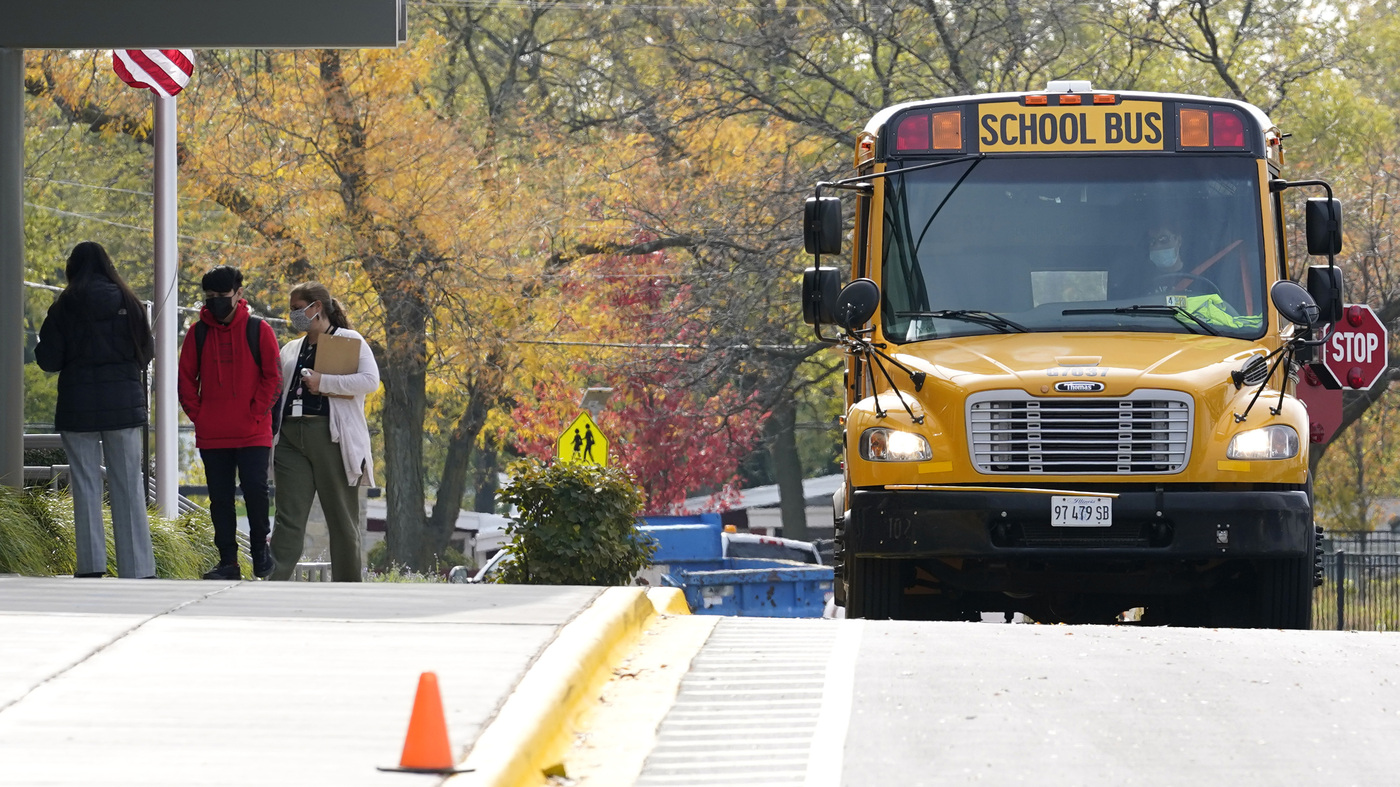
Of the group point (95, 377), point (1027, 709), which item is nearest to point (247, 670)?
point (1027, 709)

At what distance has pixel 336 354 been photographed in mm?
9867

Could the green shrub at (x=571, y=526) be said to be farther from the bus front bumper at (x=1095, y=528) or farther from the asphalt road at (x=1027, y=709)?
the asphalt road at (x=1027, y=709)

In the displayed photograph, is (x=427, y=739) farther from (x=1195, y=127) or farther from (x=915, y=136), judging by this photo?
(x=1195, y=127)

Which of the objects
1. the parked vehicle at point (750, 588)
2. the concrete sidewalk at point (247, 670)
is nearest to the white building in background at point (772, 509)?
the parked vehicle at point (750, 588)

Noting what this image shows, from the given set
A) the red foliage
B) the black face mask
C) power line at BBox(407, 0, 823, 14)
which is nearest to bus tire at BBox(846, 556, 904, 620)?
the black face mask

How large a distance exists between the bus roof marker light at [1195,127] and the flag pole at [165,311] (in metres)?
8.09

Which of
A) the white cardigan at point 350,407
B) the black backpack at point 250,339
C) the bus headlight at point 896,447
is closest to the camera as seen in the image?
the bus headlight at point 896,447

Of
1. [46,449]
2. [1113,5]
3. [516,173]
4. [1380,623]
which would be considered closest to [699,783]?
[46,449]

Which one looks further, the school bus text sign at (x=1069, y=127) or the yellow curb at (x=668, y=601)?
the school bus text sign at (x=1069, y=127)

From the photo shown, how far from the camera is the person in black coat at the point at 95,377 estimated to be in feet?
29.9

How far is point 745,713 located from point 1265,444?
3731mm

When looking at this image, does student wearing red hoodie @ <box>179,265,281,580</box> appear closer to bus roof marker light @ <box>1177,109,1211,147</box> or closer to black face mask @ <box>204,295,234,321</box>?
black face mask @ <box>204,295,234,321</box>

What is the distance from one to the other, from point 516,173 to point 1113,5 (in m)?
12.2

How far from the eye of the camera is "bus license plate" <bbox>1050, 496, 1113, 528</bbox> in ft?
28.6
